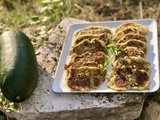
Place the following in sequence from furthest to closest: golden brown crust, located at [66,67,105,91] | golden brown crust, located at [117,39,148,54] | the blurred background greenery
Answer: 1. the blurred background greenery
2. golden brown crust, located at [117,39,148,54]
3. golden brown crust, located at [66,67,105,91]

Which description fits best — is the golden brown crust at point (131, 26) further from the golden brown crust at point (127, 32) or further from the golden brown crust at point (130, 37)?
the golden brown crust at point (130, 37)

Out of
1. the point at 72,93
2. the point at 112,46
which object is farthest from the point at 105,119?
the point at 112,46

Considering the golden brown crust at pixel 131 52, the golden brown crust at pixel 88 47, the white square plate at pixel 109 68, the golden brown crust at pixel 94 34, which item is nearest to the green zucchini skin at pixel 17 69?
the white square plate at pixel 109 68

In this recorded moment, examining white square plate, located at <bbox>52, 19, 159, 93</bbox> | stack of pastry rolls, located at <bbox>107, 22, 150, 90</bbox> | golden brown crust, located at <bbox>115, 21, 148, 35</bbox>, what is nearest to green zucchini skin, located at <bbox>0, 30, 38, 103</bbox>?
white square plate, located at <bbox>52, 19, 159, 93</bbox>

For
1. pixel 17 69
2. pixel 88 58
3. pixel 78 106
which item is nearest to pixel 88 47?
pixel 88 58

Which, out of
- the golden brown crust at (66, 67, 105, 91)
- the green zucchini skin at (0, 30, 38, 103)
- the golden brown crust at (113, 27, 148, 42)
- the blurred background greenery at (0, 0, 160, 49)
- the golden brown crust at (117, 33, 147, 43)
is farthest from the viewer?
the blurred background greenery at (0, 0, 160, 49)

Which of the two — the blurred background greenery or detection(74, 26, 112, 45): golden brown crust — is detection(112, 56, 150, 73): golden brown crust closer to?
detection(74, 26, 112, 45): golden brown crust

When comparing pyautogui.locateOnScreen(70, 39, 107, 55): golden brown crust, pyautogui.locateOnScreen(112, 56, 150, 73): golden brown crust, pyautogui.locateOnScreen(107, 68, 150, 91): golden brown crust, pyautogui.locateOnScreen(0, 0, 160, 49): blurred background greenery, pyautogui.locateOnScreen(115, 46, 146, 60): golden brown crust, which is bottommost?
pyautogui.locateOnScreen(0, 0, 160, 49): blurred background greenery

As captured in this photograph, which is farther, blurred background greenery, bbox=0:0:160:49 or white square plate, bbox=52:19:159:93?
blurred background greenery, bbox=0:0:160:49
